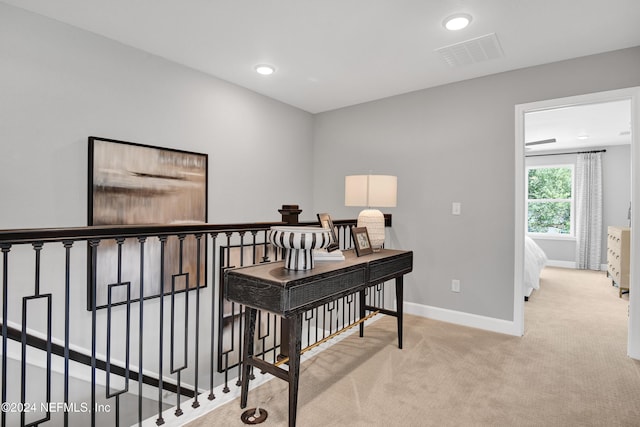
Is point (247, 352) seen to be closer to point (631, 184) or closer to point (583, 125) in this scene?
point (631, 184)

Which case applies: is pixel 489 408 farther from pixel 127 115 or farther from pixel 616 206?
pixel 616 206

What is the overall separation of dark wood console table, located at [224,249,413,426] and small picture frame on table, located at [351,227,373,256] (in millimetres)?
217

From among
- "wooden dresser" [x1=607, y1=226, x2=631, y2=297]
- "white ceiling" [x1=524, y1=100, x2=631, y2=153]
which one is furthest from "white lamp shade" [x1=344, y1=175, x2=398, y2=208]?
"wooden dresser" [x1=607, y1=226, x2=631, y2=297]

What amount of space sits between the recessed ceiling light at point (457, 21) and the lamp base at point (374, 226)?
143 centimetres

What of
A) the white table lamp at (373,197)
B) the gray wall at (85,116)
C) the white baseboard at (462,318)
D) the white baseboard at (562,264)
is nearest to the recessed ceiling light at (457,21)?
the white table lamp at (373,197)

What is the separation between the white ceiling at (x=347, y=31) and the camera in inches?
84.8

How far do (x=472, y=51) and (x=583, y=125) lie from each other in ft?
11.1

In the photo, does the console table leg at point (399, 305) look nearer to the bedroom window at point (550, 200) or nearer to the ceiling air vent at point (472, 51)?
the ceiling air vent at point (472, 51)

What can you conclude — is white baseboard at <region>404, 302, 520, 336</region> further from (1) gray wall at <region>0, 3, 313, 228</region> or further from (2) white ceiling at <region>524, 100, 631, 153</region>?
(2) white ceiling at <region>524, 100, 631, 153</region>

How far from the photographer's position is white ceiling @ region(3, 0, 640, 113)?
2.15m

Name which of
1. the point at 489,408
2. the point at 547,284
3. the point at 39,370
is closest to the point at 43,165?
the point at 39,370

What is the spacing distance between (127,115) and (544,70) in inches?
137

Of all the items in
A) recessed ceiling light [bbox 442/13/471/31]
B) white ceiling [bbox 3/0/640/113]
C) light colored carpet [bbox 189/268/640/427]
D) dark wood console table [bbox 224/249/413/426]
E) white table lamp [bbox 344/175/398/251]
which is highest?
white ceiling [bbox 3/0/640/113]

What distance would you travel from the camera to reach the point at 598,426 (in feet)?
5.89
